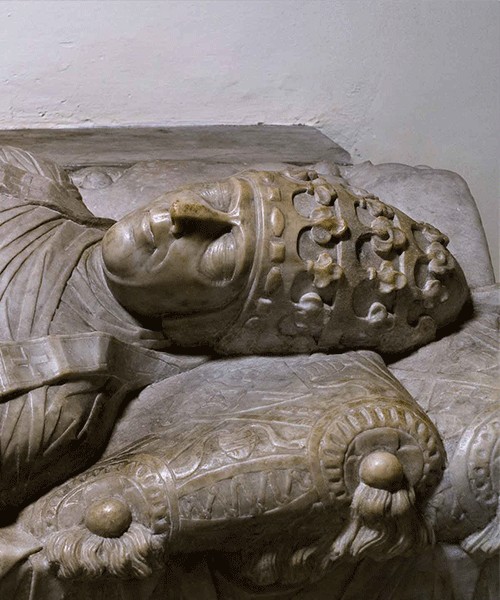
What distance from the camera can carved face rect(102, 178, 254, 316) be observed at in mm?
1389

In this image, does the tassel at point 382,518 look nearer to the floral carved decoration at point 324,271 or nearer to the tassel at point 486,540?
the tassel at point 486,540

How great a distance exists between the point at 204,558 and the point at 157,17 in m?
1.32

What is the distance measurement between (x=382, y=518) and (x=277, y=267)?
15.9 inches

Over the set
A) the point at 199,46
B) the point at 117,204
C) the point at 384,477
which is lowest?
the point at 384,477

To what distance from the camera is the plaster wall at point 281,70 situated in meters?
2.17

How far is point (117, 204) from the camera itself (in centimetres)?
179

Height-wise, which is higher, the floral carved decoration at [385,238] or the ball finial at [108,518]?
the floral carved decoration at [385,238]

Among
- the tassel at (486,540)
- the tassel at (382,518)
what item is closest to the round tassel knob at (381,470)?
the tassel at (382,518)

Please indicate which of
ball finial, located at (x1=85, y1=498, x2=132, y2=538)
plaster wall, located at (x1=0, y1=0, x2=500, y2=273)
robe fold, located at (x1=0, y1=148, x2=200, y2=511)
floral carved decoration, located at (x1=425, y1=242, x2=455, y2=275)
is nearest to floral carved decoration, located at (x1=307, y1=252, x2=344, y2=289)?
floral carved decoration, located at (x1=425, y1=242, x2=455, y2=275)

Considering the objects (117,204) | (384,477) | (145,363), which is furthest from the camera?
(117,204)

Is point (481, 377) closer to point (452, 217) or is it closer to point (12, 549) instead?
point (452, 217)

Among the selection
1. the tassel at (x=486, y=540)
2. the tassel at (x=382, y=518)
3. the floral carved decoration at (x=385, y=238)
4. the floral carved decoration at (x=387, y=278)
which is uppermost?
the floral carved decoration at (x=385, y=238)

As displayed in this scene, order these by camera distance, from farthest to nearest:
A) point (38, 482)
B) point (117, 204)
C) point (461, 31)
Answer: point (461, 31) < point (117, 204) < point (38, 482)

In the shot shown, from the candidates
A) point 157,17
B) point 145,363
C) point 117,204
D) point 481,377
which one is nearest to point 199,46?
point 157,17
